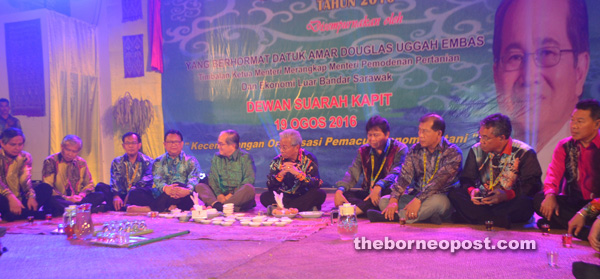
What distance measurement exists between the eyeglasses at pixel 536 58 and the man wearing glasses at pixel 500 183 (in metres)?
2.37

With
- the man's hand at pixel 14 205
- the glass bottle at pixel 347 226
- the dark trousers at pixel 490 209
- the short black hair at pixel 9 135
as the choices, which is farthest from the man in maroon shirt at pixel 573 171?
the short black hair at pixel 9 135

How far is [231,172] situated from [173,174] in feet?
2.15

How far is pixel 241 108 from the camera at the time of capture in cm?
693

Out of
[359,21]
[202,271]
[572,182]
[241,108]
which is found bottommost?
[202,271]

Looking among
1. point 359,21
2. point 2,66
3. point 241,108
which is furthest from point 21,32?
point 359,21

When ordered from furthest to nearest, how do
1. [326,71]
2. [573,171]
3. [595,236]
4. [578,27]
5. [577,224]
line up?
[326,71]
[578,27]
[573,171]
[577,224]
[595,236]

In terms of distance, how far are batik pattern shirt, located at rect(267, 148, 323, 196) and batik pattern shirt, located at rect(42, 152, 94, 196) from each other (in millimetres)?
2025

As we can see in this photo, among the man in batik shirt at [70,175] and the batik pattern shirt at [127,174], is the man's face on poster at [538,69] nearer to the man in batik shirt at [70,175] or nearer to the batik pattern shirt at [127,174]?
the batik pattern shirt at [127,174]

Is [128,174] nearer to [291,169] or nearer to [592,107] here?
[291,169]

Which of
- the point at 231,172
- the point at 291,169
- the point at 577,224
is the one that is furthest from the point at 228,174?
the point at 577,224

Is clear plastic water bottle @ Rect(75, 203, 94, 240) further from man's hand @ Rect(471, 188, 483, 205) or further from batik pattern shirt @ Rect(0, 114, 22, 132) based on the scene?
batik pattern shirt @ Rect(0, 114, 22, 132)

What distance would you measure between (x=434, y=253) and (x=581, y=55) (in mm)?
4200

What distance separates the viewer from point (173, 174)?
515cm

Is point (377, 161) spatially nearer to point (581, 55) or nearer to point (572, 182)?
point (572, 182)
